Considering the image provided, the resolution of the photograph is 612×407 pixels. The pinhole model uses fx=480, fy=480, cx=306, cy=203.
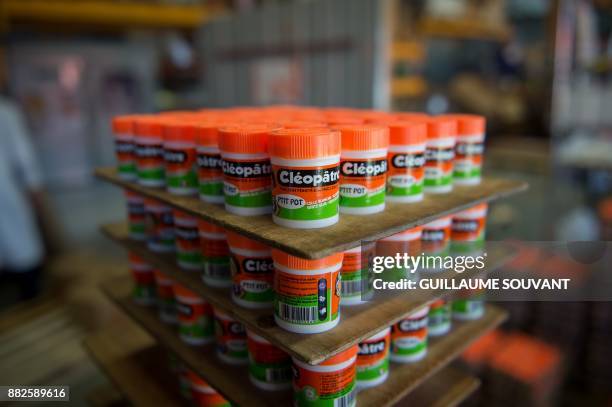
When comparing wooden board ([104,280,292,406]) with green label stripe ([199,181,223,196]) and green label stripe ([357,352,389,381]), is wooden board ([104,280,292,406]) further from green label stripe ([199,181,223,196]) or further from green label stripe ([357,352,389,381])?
green label stripe ([199,181,223,196])

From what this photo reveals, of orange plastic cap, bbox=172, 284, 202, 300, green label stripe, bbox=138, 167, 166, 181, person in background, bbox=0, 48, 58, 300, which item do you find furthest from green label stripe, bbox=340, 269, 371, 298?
person in background, bbox=0, 48, 58, 300

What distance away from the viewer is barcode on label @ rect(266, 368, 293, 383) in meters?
1.41

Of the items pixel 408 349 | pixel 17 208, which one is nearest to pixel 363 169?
pixel 408 349

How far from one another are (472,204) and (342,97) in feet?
8.37

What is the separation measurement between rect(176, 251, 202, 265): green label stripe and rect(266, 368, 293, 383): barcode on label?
1.47 feet

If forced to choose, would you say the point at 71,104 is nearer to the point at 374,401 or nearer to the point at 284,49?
the point at 284,49

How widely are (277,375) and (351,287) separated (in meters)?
0.35

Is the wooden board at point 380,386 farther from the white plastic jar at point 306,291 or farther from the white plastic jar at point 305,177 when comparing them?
the white plastic jar at point 305,177

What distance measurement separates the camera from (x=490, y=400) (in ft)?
8.90

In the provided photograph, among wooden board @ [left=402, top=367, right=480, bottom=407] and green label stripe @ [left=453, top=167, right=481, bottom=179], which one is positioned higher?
green label stripe @ [left=453, top=167, right=481, bottom=179]

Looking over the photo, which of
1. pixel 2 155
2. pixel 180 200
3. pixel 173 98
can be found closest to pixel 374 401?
pixel 180 200

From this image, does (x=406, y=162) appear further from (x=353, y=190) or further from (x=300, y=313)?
(x=300, y=313)

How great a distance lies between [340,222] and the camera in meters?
1.21

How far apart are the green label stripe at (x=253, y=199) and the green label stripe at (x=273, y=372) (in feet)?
1.59
